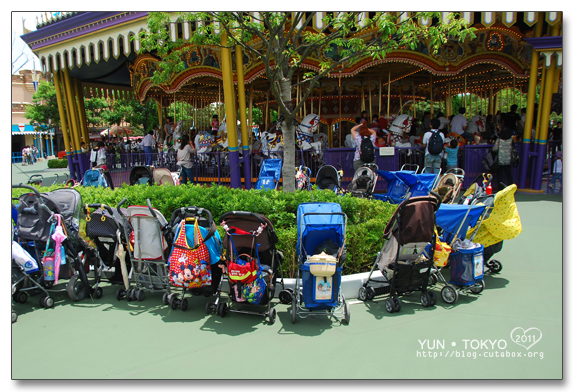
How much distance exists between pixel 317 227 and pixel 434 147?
7.65 meters

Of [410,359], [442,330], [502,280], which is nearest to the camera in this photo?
[410,359]

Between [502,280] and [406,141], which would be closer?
[502,280]

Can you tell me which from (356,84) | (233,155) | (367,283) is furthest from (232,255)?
(356,84)

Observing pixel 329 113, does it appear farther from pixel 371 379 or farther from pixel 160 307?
pixel 371 379

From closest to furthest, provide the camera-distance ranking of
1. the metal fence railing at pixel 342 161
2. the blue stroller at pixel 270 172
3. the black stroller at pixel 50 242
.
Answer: the black stroller at pixel 50 242 → the blue stroller at pixel 270 172 → the metal fence railing at pixel 342 161

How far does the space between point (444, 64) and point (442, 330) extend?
10631 mm

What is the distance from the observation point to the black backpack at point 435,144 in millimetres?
11273

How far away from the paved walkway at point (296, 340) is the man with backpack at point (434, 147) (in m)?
6.39

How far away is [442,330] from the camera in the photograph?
424cm

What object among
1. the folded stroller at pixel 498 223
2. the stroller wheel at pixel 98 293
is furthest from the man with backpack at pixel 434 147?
the stroller wheel at pixel 98 293

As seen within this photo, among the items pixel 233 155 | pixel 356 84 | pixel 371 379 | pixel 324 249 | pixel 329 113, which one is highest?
pixel 356 84

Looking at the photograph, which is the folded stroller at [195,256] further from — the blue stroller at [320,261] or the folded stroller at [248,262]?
the blue stroller at [320,261]

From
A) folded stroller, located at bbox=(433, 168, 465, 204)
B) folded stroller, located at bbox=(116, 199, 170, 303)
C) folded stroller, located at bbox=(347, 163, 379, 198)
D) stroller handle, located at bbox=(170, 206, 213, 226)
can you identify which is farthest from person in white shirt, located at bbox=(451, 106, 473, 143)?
folded stroller, located at bbox=(116, 199, 170, 303)

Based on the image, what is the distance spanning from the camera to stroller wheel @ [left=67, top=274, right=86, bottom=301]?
5.14m
